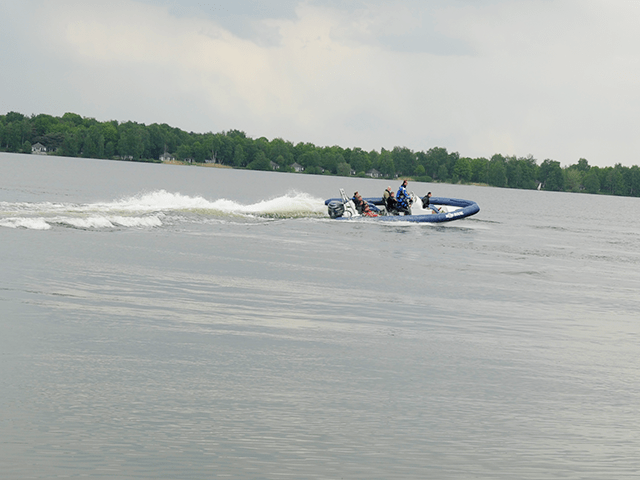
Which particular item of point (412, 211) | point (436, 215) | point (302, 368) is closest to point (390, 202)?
point (412, 211)

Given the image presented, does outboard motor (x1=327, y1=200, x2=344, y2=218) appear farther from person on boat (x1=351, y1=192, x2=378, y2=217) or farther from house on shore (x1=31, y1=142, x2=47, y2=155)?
house on shore (x1=31, y1=142, x2=47, y2=155)

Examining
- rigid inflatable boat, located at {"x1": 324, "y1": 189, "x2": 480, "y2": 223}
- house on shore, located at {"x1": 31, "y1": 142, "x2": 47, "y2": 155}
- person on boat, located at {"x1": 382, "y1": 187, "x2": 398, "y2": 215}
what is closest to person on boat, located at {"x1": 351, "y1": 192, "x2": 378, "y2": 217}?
rigid inflatable boat, located at {"x1": 324, "y1": 189, "x2": 480, "y2": 223}

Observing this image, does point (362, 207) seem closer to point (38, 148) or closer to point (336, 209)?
point (336, 209)

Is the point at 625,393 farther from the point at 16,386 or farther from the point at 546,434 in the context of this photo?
the point at 16,386

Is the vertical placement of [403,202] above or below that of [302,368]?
above

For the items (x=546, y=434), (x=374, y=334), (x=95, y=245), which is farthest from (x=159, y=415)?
(x=95, y=245)

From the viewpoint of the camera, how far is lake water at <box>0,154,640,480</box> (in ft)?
21.0

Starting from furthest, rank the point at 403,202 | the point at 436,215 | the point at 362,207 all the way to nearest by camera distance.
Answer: the point at 436,215 < the point at 403,202 < the point at 362,207

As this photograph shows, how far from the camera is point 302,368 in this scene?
9125 millimetres

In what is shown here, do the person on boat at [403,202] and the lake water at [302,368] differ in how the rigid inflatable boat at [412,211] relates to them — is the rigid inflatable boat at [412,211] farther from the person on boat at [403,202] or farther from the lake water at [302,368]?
the lake water at [302,368]

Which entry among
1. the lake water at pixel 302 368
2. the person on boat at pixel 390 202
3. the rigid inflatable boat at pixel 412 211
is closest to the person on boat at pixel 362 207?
the rigid inflatable boat at pixel 412 211

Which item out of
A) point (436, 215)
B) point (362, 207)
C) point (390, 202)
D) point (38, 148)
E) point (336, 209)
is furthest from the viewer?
point (38, 148)

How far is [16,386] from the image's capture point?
7613 mm

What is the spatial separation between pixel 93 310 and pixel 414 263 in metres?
11.9
